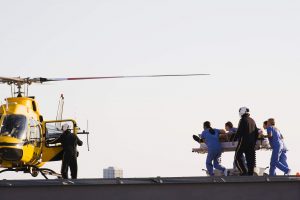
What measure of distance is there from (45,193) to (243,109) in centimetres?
622

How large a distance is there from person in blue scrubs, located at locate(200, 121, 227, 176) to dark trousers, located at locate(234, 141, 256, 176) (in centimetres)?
206

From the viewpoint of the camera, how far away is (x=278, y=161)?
21.6 meters

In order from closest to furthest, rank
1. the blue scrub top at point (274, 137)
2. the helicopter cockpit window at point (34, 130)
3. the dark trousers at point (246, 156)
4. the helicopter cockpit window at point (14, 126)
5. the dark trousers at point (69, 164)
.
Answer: the dark trousers at point (246, 156) → the blue scrub top at point (274, 137) → the dark trousers at point (69, 164) → the helicopter cockpit window at point (14, 126) → the helicopter cockpit window at point (34, 130)

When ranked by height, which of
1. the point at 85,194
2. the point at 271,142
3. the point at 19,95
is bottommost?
the point at 85,194

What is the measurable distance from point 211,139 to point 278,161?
202 cm

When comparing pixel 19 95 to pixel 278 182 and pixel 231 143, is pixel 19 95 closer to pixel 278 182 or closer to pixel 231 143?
pixel 231 143

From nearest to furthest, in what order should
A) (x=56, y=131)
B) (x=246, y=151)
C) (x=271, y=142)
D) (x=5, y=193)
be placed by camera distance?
(x=5, y=193) < (x=246, y=151) < (x=271, y=142) < (x=56, y=131)

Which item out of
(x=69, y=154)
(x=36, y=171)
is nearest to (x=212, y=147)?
(x=69, y=154)

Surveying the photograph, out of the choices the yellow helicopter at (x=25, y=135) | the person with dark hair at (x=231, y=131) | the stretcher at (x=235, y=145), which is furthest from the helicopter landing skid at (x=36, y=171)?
the person with dark hair at (x=231, y=131)

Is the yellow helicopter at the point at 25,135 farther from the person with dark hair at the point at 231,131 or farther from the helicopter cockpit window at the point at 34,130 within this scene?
the person with dark hair at the point at 231,131

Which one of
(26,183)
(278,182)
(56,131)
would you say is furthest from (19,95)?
(278,182)

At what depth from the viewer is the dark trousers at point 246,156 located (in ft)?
65.5

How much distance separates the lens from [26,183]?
16625 millimetres

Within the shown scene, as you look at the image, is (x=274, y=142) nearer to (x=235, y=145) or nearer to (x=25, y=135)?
(x=235, y=145)
